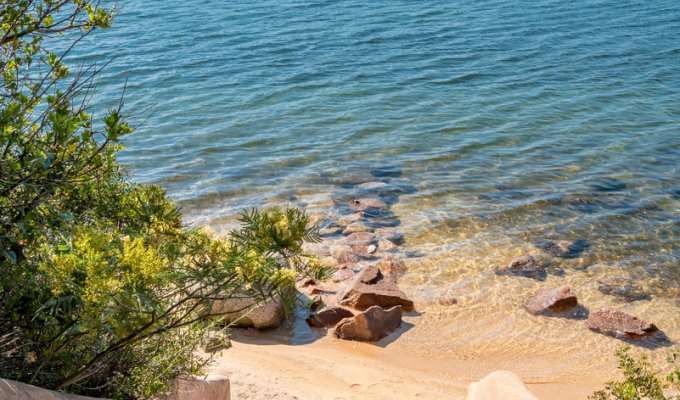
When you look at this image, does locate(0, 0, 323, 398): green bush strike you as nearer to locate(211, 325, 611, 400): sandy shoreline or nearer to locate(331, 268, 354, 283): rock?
locate(211, 325, 611, 400): sandy shoreline

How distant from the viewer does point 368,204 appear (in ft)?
45.4

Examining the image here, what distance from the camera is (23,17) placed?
4.88 meters

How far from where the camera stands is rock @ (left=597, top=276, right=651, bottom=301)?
35.6 feet

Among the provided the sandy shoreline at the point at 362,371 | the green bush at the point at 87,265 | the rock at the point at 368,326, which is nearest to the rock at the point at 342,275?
the rock at the point at 368,326

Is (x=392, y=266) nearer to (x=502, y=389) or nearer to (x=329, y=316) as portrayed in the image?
(x=329, y=316)

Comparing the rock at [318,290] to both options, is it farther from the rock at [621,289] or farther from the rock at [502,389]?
the rock at [502,389]

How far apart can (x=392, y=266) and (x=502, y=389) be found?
195 inches

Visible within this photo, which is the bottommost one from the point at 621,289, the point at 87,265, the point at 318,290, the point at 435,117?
the point at 621,289

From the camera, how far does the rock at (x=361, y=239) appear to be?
1248 centimetres

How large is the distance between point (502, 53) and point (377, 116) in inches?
274

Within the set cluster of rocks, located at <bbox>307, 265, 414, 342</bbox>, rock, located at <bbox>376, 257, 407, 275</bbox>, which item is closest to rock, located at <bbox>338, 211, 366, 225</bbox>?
rock, located at <bbox>376, 257, 407, 275</bbox>

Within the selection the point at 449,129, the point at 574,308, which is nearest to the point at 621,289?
the point at 574,308

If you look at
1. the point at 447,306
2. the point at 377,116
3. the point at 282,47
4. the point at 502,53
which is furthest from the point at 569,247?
the point at 282,47

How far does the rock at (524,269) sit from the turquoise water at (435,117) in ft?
1.27
